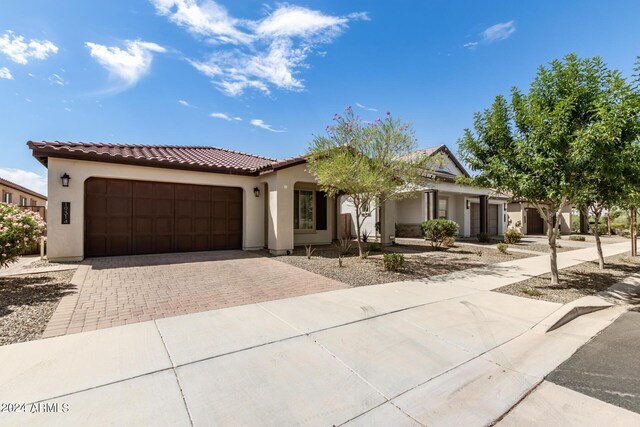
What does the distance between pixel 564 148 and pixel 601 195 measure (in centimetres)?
A: 224

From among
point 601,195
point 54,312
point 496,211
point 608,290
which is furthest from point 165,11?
point 496,211

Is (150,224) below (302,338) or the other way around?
the other way around

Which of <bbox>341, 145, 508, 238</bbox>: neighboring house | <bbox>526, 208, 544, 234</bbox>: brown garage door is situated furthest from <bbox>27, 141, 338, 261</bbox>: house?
<bbox>526, 208, 544, 234</bbox>: brown garage door

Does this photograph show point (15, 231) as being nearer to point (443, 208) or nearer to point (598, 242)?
point (598, 242)

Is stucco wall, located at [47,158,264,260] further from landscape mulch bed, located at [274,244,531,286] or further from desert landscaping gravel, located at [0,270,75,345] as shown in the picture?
landscape mulch bed, located at [274,244,531,286]

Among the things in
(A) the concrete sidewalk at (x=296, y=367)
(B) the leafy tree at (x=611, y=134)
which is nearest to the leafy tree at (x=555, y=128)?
(B) the leafy tree at (x=611, y=134)

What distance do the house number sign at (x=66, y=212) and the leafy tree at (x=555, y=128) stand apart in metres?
12.5

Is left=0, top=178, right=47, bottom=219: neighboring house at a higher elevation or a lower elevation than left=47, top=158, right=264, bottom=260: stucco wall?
higher

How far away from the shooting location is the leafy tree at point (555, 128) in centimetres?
579

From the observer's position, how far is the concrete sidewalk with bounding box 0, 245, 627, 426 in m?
2.60

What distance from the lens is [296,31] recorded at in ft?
33.8

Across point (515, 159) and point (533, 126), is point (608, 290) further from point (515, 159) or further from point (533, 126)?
point (533, 126)

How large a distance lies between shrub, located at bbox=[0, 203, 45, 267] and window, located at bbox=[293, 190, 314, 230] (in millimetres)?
9027

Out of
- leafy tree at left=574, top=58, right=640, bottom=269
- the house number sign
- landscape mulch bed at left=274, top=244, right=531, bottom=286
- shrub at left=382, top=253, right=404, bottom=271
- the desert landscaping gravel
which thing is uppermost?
leafy tree at left=574, top=58, right=640, bottom=269
